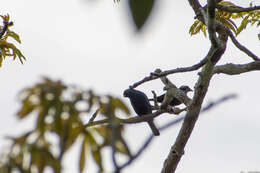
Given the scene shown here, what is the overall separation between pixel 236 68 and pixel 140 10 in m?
4.51

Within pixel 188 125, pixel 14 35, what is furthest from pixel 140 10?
pixel 188 125

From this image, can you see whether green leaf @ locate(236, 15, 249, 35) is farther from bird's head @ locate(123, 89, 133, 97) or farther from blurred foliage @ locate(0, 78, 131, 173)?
blurred foliage @ locate(0, 78, 131, 173)

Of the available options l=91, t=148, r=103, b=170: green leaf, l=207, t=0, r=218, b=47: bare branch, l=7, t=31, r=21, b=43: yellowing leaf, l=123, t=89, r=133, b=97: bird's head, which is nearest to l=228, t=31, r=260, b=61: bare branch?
l=207, t=0, r=218, b=47: bare branch

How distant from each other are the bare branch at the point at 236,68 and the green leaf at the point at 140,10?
4382 millimetres

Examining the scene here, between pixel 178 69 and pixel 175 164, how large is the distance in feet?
5.15

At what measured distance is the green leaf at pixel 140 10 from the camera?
50 cm

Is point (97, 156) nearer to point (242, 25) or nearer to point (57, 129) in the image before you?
point (57, 129)

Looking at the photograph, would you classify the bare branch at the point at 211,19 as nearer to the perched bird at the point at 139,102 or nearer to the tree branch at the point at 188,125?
the tree branch at the point at 188,125


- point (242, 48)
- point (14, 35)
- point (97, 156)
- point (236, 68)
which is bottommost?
point (236, 68)

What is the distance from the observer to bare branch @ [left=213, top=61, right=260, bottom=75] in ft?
15.5

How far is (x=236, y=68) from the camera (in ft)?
15.8

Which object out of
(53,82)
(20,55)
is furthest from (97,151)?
(20,55)

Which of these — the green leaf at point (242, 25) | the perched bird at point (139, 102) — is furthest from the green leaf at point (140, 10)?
the perched bird at point (139, 102)

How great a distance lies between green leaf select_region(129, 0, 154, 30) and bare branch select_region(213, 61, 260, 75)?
4382 millimetres
